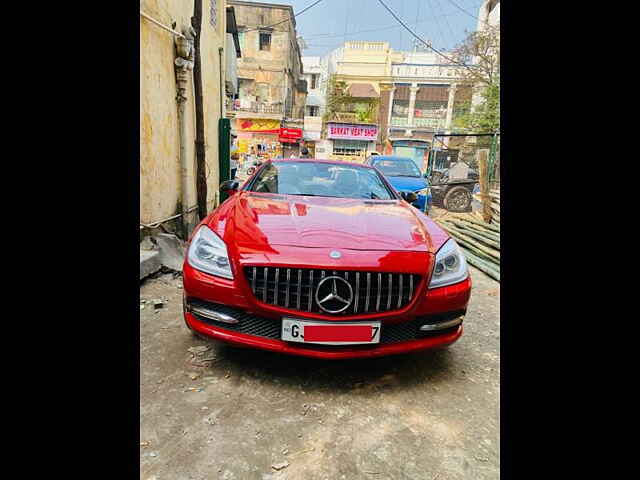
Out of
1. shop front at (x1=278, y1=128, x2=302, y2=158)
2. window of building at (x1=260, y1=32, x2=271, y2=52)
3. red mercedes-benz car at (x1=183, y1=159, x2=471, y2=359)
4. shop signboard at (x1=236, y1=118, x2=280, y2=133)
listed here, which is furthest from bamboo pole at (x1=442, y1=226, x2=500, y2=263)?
window of building at (x1=260, y1=32, x2=271, y2=52)

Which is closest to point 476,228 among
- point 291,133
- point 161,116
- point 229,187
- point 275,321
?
point 229,187

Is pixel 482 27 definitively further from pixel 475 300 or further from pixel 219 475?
pixel 219 475

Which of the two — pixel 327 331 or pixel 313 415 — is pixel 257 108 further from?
pixel 313 415

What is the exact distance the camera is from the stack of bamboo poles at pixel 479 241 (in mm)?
5053

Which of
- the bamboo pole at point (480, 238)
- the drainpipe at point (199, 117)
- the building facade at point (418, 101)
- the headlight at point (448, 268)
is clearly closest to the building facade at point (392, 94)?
the building facade at point (418, 101)

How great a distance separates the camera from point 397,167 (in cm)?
940

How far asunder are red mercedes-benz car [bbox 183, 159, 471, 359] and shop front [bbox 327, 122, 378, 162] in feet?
86.3

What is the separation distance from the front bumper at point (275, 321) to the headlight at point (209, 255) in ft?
0.13

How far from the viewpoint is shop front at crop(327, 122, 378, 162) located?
1104 inches

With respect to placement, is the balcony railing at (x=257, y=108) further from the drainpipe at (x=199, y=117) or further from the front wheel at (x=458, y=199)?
the drainpipe at (x=199, y=117)

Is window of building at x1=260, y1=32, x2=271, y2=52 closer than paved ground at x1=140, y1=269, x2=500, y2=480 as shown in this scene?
No

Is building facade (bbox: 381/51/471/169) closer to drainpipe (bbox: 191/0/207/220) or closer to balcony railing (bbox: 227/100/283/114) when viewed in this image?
balcony railing (bbox: 227/100/283/114)

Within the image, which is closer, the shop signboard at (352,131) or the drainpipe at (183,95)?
the drainpipe at (183,95)
